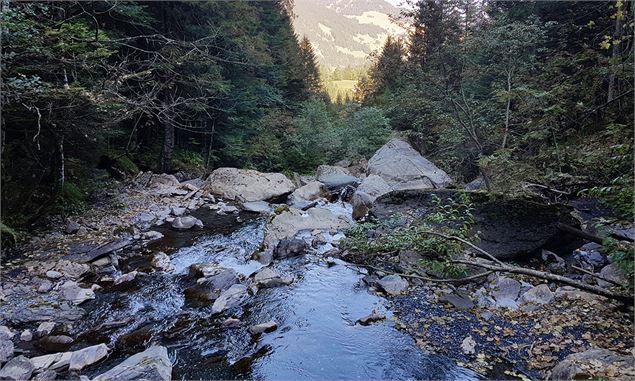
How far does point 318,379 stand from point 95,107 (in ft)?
20.0

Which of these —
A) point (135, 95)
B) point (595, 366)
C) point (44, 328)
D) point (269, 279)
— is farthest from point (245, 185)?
point (595, 366)

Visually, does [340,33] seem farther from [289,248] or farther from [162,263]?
[162,263]

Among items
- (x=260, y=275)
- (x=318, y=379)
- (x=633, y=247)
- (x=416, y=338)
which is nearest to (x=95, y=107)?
(x=260, y=275)

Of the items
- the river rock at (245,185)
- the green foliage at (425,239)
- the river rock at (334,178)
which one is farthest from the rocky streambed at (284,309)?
the river rock at (334,178)

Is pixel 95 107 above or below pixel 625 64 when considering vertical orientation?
below

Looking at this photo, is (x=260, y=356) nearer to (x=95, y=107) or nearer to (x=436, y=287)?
(x=436, y=287)

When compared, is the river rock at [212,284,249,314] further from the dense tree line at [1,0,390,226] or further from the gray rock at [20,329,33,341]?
the dense tree line at [1,0,390,226]

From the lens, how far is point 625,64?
540 cm

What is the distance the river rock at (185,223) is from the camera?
895 cm

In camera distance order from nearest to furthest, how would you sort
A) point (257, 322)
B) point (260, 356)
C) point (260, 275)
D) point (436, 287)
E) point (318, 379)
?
point (318, 379)
point (260, 356)
point (257, 322)
point (436, 287)
point (260, 275)

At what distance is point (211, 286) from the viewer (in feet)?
18.9

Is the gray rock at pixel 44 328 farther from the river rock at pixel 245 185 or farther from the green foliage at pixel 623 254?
the river rock at pixel 245 185

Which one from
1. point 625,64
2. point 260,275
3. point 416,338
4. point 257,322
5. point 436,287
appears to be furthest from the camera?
point 260,275

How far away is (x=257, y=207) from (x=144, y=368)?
25.5 feet
